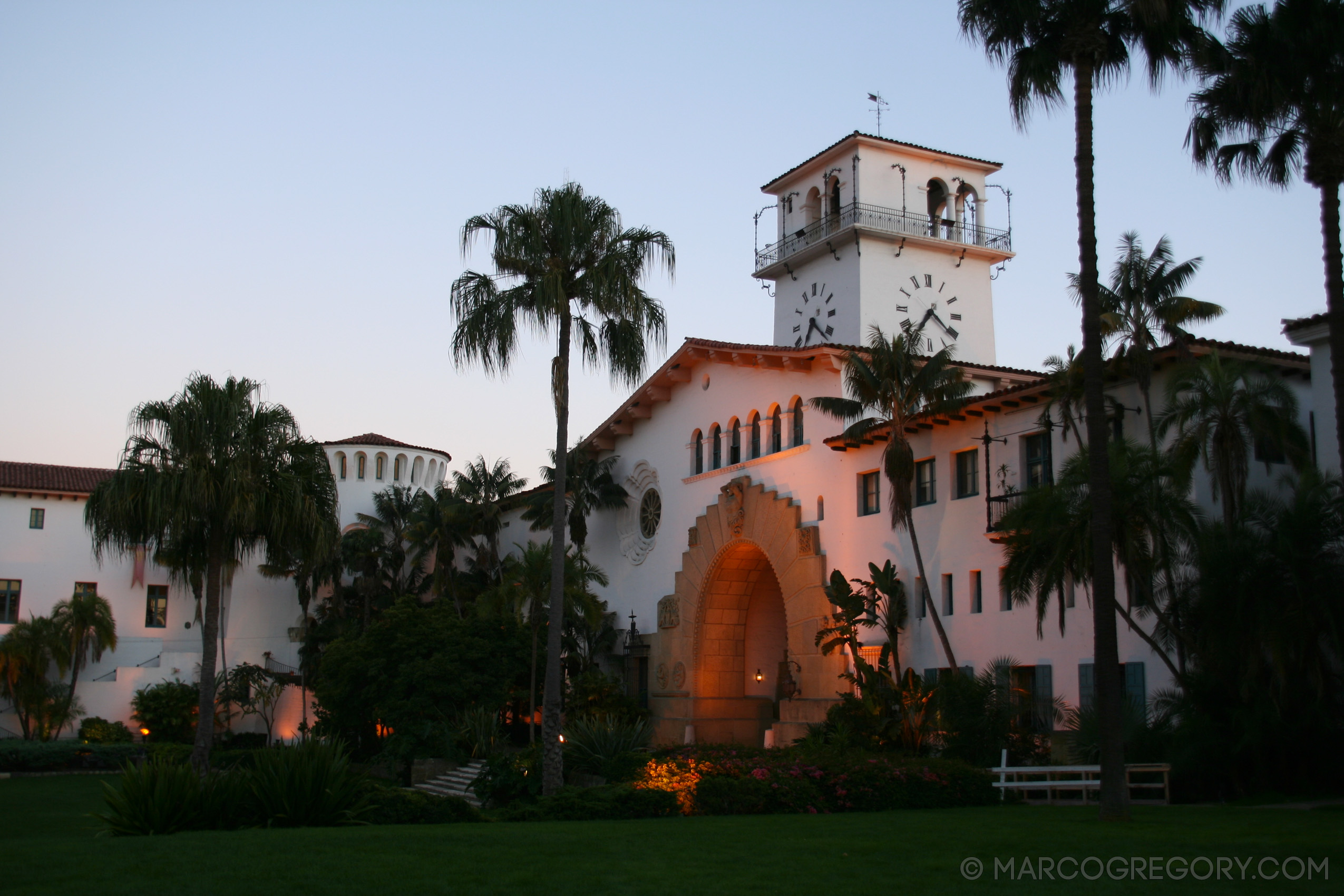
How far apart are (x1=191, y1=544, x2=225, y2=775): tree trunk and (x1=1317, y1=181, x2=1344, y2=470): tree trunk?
72.7ft

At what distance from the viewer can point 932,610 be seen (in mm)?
27734

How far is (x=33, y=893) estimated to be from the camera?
10.3 metres

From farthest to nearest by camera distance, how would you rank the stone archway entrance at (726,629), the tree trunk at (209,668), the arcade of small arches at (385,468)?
1. the arcade of small arches at (385,468)
2. the stone archway entrance at (726,629)
3. the tree trunk at (209,668)

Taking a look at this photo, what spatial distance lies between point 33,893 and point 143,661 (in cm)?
4507

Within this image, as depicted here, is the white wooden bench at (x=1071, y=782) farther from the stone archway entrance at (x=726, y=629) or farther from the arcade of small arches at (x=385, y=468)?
the arcade of small arches at (x=385, y=468)

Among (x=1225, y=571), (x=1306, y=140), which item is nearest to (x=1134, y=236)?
(x=1306, y=140)

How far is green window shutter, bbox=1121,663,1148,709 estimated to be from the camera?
23.7 meters

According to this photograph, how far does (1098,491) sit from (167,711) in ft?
137

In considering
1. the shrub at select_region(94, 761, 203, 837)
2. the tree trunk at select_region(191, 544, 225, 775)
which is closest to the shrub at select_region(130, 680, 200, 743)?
the tree trunk at select_region(191, 544, 225, 775)

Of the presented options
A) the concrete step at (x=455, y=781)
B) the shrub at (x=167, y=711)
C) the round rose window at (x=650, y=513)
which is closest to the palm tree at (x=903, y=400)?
the concrete step at (x=455, y=781)

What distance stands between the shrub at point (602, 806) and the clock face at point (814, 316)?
2596 centimetres

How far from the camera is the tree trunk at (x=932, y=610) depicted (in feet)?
89.5

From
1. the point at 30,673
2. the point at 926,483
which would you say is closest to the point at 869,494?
the point at 926,483

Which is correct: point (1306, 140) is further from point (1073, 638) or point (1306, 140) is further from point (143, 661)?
point (143, 661)
